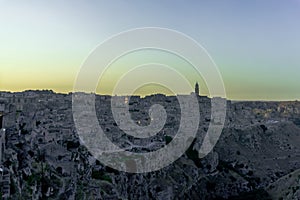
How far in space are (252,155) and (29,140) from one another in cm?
4145

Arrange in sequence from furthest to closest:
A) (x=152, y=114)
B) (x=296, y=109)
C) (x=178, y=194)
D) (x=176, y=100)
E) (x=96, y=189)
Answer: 1. (x=296, y=109)
2. (x=176, y=100)
3. (x=152, y=114)
4. (x=178, y=194)
5. (x=96, y=189)

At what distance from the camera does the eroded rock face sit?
22.6 meters

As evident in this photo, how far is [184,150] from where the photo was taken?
4634 cm

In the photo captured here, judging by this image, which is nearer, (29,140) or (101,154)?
(29,140)

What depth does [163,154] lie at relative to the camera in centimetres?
3934

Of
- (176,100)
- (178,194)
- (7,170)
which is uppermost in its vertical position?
(176,100)

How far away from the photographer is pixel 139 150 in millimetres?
36625

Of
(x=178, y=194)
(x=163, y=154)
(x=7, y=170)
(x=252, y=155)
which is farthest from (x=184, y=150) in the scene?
(x=7, y=170)

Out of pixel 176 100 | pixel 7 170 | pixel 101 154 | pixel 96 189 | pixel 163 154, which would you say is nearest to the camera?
pixel 7 170

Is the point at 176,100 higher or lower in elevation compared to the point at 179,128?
higher

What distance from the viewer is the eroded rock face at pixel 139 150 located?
22595mm

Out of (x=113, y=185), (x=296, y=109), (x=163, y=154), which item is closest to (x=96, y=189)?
(x=113, y=185)

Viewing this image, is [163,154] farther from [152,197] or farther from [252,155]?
[252,155]

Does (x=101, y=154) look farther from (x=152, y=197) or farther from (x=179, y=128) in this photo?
(x=179, y=128)
